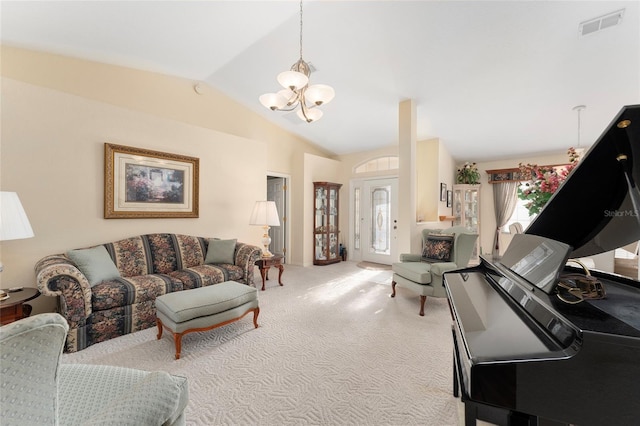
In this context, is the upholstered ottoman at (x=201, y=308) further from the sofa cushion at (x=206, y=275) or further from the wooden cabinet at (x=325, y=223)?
the wooden cabinet at (x=325, y=223)

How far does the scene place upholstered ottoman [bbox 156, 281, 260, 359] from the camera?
84.7 inches

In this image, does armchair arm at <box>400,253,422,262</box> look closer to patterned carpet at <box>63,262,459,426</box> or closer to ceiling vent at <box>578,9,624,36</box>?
patterned carpet at <box>63,262,459,426</box>

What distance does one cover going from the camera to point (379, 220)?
19.4 ft

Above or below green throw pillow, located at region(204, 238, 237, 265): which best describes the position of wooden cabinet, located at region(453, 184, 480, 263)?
above

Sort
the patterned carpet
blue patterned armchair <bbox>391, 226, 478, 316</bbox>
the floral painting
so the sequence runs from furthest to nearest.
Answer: the floral painting < blue patterned armchair <bbox>391, 226, 478, 316</bbox> < the patterned carpet

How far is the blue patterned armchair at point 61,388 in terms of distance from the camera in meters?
A: 0.50

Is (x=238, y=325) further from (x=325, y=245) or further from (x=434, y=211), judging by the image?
(x=434, y=211)

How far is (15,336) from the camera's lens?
51cm

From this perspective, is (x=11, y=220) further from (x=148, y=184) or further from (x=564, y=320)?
(x=564, y=320)


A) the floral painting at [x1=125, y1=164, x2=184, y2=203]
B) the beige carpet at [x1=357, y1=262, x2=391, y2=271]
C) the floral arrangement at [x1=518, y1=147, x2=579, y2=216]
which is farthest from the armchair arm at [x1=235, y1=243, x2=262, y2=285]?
the floral arrangement at [x1=518, y1=147, x2=579, y2=216]

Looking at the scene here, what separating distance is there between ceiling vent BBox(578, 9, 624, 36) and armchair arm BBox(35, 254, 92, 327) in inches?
205

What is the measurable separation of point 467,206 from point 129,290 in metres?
6.59

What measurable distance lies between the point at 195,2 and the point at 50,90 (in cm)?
Answer: 192

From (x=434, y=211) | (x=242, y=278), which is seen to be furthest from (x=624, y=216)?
(x=434, y=211)
